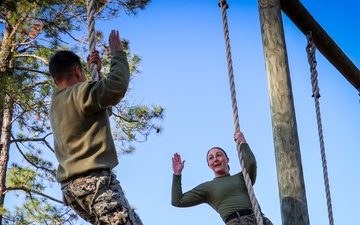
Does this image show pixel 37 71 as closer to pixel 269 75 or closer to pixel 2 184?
pixel 2 184

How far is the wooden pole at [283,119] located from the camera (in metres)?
4.21

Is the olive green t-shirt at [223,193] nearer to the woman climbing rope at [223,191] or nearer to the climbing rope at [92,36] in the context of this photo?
the woman climbing rope at [223,191]

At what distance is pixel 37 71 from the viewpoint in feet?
33.2

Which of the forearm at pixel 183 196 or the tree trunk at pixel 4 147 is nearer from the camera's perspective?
the forearm at pixel 183 196

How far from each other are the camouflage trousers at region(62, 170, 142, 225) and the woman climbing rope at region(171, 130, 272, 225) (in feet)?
4.39

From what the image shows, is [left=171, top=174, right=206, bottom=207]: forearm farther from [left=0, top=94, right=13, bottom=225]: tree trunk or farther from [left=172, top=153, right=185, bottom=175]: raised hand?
[left=0, top=94, right=13, bottom=225]: tree trunk

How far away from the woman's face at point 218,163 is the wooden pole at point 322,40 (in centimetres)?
134

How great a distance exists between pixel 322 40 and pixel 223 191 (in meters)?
1.96

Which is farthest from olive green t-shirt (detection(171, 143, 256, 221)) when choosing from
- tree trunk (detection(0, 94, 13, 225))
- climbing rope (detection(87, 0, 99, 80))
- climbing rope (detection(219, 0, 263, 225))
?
tree trunk (detection(0, 94, 13, 225))

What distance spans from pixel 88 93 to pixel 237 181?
69.8 inches

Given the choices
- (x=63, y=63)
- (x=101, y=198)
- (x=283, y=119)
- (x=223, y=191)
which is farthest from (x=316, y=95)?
(x=101, y=198)

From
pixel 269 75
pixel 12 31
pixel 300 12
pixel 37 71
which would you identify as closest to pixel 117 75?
pixel 269 75

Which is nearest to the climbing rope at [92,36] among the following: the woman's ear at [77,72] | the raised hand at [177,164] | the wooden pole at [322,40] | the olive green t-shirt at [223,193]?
the woman's ear at [77,72]

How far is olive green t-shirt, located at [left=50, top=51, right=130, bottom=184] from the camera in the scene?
2709 mm
